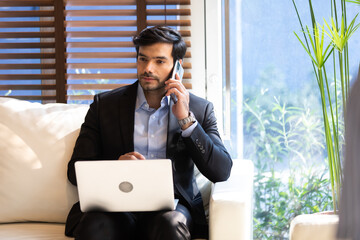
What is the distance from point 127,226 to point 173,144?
44cm

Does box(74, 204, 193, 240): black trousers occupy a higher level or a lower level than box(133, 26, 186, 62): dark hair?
lower

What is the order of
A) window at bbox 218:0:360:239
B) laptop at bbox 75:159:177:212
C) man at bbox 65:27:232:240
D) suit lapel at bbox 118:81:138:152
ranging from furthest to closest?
window at bbox 218:0:360:239 → suit lapel at bbox 118:81:138:152 → man at bbox 65:27:232:240 → laptop at bbox 75:159:177:212

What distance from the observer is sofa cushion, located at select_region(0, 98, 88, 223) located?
2.32m

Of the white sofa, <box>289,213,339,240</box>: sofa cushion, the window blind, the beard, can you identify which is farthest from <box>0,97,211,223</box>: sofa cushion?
<box>289,213,339,240</box>: sofa cushion

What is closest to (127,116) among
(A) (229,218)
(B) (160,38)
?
(B) (160,38)

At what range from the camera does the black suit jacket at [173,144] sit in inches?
89.4

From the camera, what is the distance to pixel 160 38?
2.43m

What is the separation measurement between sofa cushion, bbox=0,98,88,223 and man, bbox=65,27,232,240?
0.28 feet

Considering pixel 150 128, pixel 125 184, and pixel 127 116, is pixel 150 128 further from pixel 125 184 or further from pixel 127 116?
pixel 125 184

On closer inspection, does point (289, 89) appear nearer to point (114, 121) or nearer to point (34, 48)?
point (114, 121)

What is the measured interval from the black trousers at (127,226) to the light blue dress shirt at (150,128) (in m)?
0.34

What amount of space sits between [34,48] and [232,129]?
1266 mm

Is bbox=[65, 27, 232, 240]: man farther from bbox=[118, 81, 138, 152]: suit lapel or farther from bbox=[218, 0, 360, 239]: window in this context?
bbox=[218, 0, 360, 239]: window

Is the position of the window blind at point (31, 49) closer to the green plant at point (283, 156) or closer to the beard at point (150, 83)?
the beard at point (150, 83)
